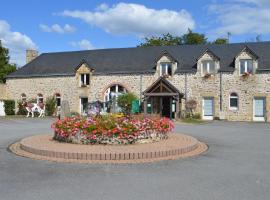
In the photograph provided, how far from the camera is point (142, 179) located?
24.7ft

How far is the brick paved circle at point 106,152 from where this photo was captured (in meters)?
9.62

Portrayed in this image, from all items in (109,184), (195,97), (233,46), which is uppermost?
(233,46)

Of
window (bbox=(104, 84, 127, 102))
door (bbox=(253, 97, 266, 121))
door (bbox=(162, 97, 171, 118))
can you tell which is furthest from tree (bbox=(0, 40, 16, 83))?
door (bbox=(253, 97, 266, 121))

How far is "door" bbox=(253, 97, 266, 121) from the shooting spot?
3020 cm

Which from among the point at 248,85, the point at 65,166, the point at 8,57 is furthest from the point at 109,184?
the point at 8,57

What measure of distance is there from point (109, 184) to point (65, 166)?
2.08 m

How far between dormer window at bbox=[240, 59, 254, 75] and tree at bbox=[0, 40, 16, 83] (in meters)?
35.5

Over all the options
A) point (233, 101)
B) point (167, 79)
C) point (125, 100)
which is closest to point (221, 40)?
point (167, 79)

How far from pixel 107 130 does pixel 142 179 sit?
4.43 meters

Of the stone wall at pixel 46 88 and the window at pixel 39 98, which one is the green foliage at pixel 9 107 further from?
the window at pixel 39 98

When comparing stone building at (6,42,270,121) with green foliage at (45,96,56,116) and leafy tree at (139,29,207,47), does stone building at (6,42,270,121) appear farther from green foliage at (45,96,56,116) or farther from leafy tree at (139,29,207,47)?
leafy tree at (139,29,207,47)

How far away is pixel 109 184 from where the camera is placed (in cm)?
708

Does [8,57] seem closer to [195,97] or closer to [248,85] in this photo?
[195,97]

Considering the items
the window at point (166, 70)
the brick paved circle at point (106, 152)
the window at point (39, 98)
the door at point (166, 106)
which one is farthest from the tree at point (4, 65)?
the brick paved circle at point (106, 152)
